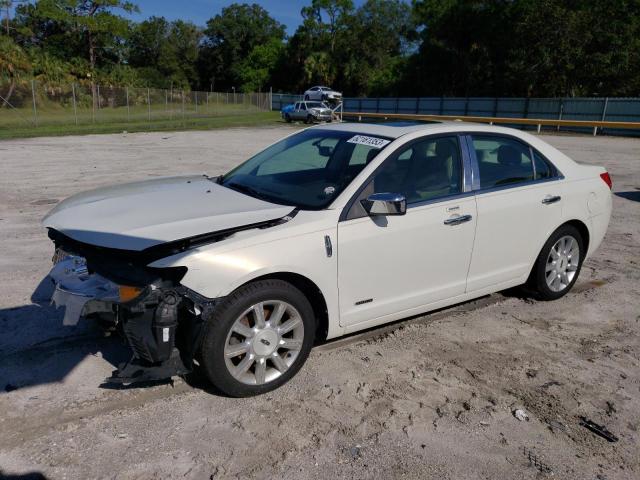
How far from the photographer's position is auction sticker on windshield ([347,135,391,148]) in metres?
4.23

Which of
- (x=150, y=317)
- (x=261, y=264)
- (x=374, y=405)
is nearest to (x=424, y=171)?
(x=261, y=264)

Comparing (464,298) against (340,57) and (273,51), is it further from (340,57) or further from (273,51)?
(273,51)

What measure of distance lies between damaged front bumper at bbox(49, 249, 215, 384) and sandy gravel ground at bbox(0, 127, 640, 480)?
1.07 ft

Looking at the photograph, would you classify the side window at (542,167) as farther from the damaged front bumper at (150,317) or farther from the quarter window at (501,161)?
the damaged front bumper at (150,317)

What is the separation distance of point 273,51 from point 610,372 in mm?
83236

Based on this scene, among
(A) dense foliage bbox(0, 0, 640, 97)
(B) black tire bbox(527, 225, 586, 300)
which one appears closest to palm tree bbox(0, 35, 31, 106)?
(A) dense foliage bbox(0, 0, 640, 97)

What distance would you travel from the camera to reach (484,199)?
451 centimetres

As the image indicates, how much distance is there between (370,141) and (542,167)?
5.86ft

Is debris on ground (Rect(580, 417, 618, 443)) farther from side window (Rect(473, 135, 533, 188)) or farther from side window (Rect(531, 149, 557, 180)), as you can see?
side window (Rect(531, 149, 557, 180))

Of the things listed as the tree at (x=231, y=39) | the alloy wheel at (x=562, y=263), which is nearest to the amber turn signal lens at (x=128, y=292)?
the alloy wheel at (x=562, y=263)

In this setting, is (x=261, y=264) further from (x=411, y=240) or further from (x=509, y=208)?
(x=509, y=208)

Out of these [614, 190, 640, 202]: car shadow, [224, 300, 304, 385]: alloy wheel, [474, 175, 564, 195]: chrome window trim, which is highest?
[474, 175, 564, 195]: chrome window trim

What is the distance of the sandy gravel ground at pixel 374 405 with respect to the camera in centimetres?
299

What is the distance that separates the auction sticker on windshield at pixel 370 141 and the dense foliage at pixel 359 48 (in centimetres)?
3336
